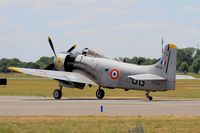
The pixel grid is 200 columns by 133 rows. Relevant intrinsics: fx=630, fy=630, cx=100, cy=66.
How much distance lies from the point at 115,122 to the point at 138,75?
18.6m

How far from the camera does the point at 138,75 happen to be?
43406 mm

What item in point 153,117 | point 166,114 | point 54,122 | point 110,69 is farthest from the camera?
point 110,69

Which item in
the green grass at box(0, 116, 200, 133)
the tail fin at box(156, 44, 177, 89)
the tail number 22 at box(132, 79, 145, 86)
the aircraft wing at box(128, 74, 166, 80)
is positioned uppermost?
the tail fin at box(156, 44, 177, 89)

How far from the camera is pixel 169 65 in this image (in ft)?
142

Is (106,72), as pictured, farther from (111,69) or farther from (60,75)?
(60,75)

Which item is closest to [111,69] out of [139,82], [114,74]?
[114,74]

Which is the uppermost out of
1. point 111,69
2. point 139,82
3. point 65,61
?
point 65,61

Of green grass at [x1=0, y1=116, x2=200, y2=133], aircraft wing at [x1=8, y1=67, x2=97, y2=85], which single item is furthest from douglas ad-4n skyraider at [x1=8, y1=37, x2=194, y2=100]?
green grass at [x1=0, y1=116, x2=200, y2=133]

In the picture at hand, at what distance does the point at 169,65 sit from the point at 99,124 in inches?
791

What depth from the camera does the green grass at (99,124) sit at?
2173 cm

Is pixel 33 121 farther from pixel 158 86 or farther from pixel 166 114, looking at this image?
pixel 158 86

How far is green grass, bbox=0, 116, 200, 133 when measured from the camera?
21.7m

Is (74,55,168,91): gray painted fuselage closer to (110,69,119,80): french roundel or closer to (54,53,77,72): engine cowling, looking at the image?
(110,69,119,80): french roundel

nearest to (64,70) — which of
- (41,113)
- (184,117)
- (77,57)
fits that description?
(77,57)
